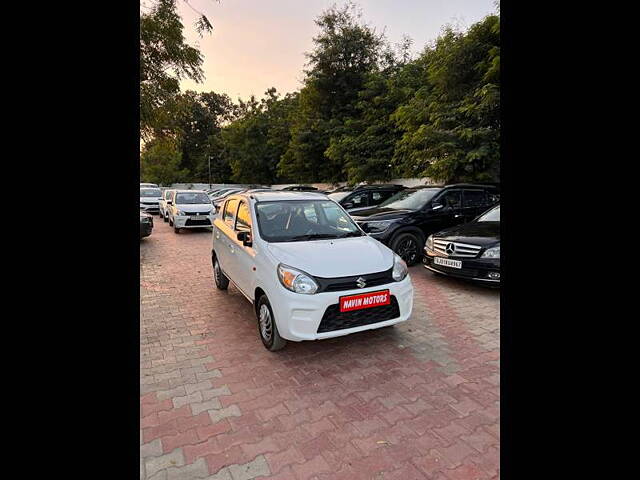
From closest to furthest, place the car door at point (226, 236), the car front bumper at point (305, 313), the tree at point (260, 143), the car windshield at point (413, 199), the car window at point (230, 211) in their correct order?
the car front bumper at point (305, 313) < the car door at point (226, 236) < the car window at point (230, 211) < the car windshield at point (413, 199) < the tree at point (260, 143)

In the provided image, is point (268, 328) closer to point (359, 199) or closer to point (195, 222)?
point (359, 199)

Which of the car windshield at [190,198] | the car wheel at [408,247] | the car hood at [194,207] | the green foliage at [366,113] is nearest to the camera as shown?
the car wheel at [408,247]

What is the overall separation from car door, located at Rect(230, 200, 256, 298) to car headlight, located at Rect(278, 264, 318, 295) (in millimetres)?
623

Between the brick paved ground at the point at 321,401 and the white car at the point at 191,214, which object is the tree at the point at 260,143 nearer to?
the white car at the point at 191,214

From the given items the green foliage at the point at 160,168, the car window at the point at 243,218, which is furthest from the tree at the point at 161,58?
the green foliage at the point at 160,168

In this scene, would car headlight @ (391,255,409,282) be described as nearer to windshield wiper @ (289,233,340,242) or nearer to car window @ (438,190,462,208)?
windshield wiper @ (289,233,340,242)

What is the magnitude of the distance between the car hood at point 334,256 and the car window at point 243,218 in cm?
71

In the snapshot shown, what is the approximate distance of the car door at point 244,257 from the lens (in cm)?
397

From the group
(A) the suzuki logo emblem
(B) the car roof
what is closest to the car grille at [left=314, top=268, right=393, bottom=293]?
(B) the car roof

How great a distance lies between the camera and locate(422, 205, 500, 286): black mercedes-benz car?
528cm

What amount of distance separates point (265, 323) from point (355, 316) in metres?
0.94

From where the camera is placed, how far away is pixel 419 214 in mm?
7258
